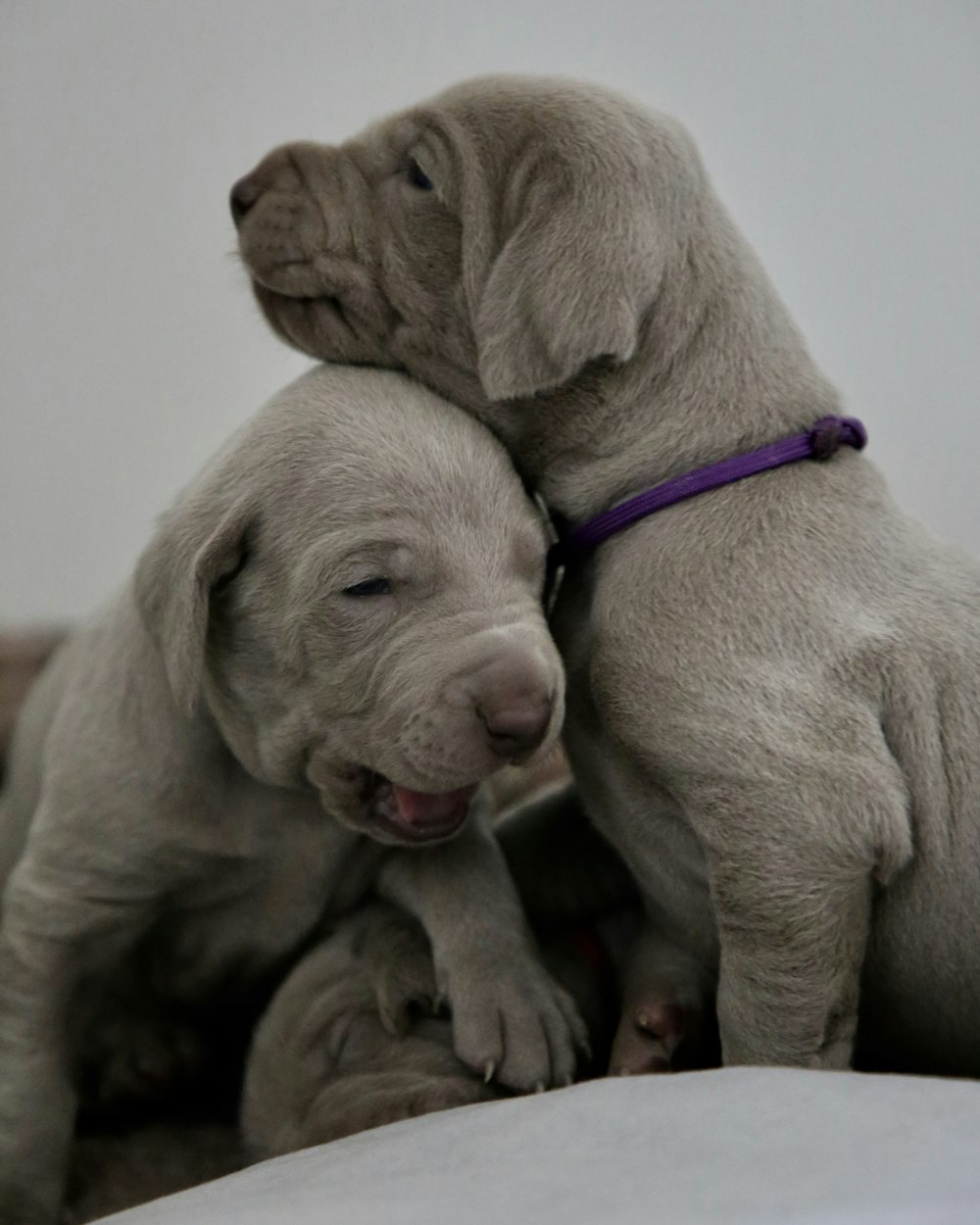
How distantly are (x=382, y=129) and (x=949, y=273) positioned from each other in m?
2.29

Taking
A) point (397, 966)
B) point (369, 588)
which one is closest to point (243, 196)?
point (369, 588)

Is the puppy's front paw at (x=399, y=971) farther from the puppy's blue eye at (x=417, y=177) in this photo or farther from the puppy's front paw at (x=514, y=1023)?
the puppy's blue eye at (x=417, y=177)

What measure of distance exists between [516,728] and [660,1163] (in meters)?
0.60

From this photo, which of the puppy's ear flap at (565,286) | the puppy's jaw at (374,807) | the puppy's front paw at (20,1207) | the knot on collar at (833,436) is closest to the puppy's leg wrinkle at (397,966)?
the puppy's jaw at (374,807)

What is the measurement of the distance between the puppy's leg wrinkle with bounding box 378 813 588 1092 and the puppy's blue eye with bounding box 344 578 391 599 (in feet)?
1.76

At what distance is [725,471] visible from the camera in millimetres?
2055

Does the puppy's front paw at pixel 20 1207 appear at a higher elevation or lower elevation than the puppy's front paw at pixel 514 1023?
lower

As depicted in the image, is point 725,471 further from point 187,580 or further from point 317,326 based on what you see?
point 187,580

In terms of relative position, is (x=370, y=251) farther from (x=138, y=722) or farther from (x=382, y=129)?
Result: (x=138, y=722)

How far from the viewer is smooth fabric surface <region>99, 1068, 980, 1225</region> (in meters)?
1.18

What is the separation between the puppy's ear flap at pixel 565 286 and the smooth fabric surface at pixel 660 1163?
0.95 meters

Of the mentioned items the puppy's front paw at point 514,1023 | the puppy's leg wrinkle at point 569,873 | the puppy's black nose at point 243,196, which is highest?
the puppy's black nose at point 243,196

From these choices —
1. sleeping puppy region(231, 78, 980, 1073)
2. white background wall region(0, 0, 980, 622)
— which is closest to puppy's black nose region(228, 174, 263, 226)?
sleeping puppy region(231, 78, 980, 1073)

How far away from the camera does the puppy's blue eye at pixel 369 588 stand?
1933 mm
